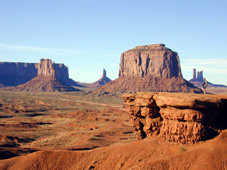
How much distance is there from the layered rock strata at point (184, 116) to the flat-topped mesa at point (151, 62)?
381ft

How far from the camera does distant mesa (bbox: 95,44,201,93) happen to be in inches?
5231

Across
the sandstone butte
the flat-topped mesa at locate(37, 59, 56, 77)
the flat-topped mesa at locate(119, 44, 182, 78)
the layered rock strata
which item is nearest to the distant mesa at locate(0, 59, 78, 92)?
the flat-topped mesa at locate(37, 59, 56, 77)

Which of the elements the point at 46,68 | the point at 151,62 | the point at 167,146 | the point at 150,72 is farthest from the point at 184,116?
the point at 46,68

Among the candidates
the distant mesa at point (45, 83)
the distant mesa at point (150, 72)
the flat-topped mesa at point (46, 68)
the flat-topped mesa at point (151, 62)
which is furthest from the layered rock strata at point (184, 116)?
the flat-topped mesa at point (46, 68)

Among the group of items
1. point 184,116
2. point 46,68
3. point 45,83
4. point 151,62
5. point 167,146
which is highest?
point 46,68

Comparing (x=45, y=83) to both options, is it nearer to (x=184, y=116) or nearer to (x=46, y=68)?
(x=46, y=68)

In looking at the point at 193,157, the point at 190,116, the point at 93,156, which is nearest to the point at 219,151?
the point at 193,157

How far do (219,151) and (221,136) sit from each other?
1.73 metres

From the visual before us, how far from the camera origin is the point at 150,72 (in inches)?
5694

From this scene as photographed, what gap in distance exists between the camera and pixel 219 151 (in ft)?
60.5

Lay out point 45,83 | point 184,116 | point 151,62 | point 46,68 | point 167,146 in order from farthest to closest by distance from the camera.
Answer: point 46,68 → point 45,83 → point 151,62 → point 167,146 → point 184,116

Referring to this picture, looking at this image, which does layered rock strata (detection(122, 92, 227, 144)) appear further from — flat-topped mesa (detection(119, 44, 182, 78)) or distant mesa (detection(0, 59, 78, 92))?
distant mesa (detection(0, 59, 78, 92))

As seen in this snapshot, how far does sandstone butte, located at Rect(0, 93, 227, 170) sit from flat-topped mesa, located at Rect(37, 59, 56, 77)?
544ft

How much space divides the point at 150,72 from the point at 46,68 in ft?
239
